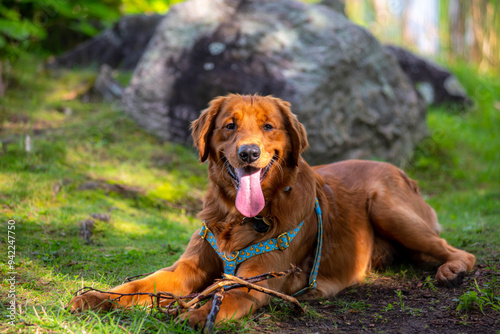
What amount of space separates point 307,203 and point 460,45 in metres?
13.0

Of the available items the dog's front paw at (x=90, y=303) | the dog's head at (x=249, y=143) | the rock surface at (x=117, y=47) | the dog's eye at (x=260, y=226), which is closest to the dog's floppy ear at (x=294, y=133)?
the dog's head at (x=249, y=143)

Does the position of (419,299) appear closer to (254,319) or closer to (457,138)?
(254,319)

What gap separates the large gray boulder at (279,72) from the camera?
748cm

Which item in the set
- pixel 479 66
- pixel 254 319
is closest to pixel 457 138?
pixel 479 66

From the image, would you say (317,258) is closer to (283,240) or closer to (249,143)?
(283,240)

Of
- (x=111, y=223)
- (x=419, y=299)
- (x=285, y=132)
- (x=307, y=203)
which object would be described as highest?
(x=285, y=132)

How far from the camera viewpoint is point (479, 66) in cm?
1430

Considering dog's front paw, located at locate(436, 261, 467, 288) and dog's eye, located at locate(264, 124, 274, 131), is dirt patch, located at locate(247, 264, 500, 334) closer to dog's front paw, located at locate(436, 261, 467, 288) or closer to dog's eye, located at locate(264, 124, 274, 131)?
dog's front paw, located at locate(436, 261, 467, 288)

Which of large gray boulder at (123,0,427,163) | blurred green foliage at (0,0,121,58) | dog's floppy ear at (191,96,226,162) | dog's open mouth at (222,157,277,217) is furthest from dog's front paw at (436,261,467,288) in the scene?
blurred green foliage at (0,0,121,58)

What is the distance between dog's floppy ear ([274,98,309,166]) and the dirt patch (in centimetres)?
113

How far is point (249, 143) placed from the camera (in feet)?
10.7

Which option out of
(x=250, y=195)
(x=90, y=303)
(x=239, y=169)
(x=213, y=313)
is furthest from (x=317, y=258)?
(x=90, y=303)

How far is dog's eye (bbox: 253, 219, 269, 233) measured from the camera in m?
3.44

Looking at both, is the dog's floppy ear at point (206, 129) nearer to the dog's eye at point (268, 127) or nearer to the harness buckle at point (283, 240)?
the dog's eye at point (268, 127)
